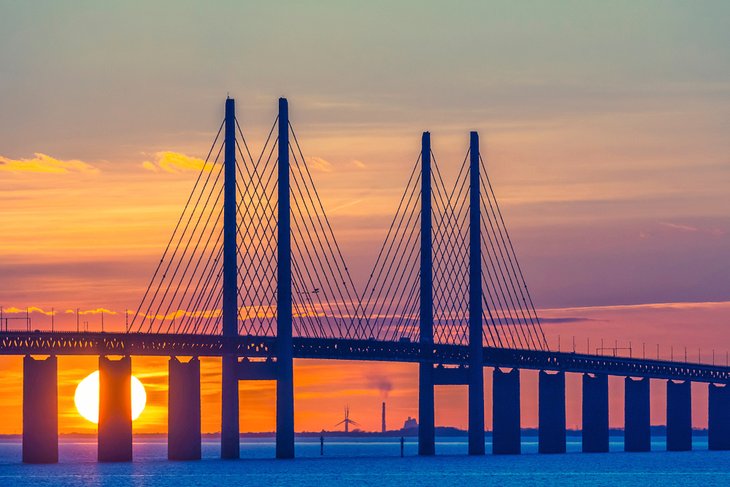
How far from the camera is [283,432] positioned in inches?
4173

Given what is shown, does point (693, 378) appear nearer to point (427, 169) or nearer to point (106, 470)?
point (427, 169)

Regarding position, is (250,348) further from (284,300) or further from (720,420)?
(720,420)

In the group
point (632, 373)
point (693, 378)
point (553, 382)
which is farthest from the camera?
point (693, 378)

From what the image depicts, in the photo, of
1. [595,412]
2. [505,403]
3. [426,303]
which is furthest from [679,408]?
[426,303]

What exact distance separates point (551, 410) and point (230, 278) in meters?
56.2

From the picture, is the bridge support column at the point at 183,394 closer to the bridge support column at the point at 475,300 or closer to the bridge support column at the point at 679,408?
the bridge support column at the point at 475,300

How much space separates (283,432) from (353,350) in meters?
16.5

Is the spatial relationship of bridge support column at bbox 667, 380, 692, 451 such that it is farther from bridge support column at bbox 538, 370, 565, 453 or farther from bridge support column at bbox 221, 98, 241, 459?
bridge support column at bbox 221, 98, 241, 459

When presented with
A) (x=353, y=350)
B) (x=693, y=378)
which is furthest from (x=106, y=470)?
(x=693, y=378)

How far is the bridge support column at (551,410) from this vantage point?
488 feet

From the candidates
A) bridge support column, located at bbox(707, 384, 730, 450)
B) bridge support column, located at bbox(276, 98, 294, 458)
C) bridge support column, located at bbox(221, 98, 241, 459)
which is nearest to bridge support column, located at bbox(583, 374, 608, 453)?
bridge support column, located at bbox(707, 384, 730, 450)

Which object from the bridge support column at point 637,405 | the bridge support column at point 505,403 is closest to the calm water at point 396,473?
the bridge support column at point 505,403

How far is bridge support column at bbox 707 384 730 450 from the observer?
599 ft

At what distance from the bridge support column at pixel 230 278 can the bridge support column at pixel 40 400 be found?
34.0ft
